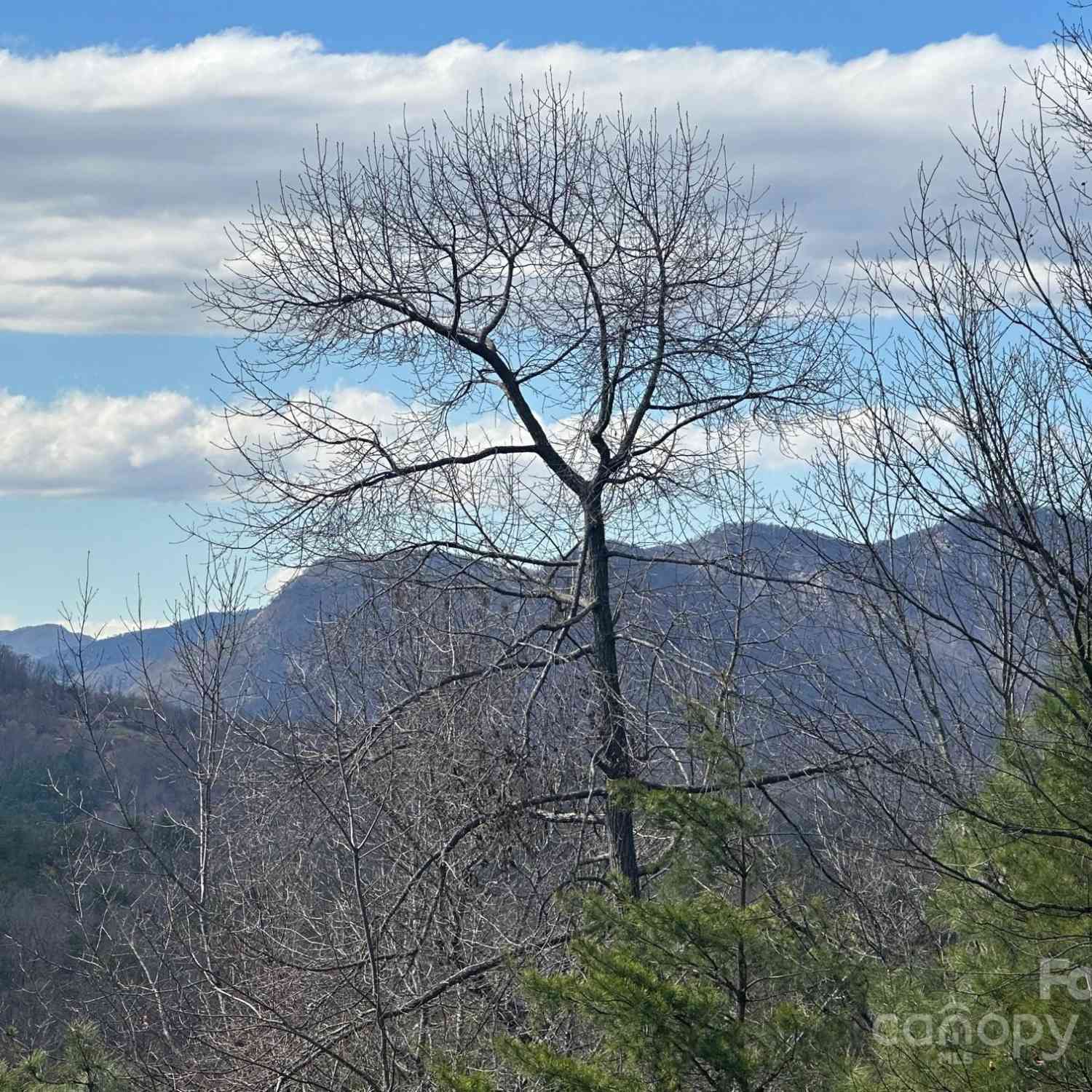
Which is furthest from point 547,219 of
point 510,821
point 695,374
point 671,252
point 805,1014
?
point 805,1014

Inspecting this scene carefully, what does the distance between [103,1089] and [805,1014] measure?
18.9ft

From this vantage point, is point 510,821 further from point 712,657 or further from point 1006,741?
point 1006,741

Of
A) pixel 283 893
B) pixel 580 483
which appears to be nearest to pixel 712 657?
pixel 580 483

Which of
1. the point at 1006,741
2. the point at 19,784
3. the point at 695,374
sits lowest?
the point at 19,784

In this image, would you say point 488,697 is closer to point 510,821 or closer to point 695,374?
point 510,821

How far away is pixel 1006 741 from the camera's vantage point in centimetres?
618

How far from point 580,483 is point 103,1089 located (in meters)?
5.69

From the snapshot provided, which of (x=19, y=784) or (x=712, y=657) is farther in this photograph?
(x=19, y=784)

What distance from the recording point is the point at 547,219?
26.0ft

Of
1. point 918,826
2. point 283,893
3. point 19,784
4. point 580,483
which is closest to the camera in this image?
point 580,483

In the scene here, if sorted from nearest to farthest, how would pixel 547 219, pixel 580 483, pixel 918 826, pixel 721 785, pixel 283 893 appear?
pixel 721 785 < pixel 547 219 < pixel 580 483 < pixel 918 826 < pixel 283 893

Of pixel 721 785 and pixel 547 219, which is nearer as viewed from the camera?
pixel 721 785

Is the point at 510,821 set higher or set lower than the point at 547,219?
lower

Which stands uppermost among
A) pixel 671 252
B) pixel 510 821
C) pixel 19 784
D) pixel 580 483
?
pixel 671 252
